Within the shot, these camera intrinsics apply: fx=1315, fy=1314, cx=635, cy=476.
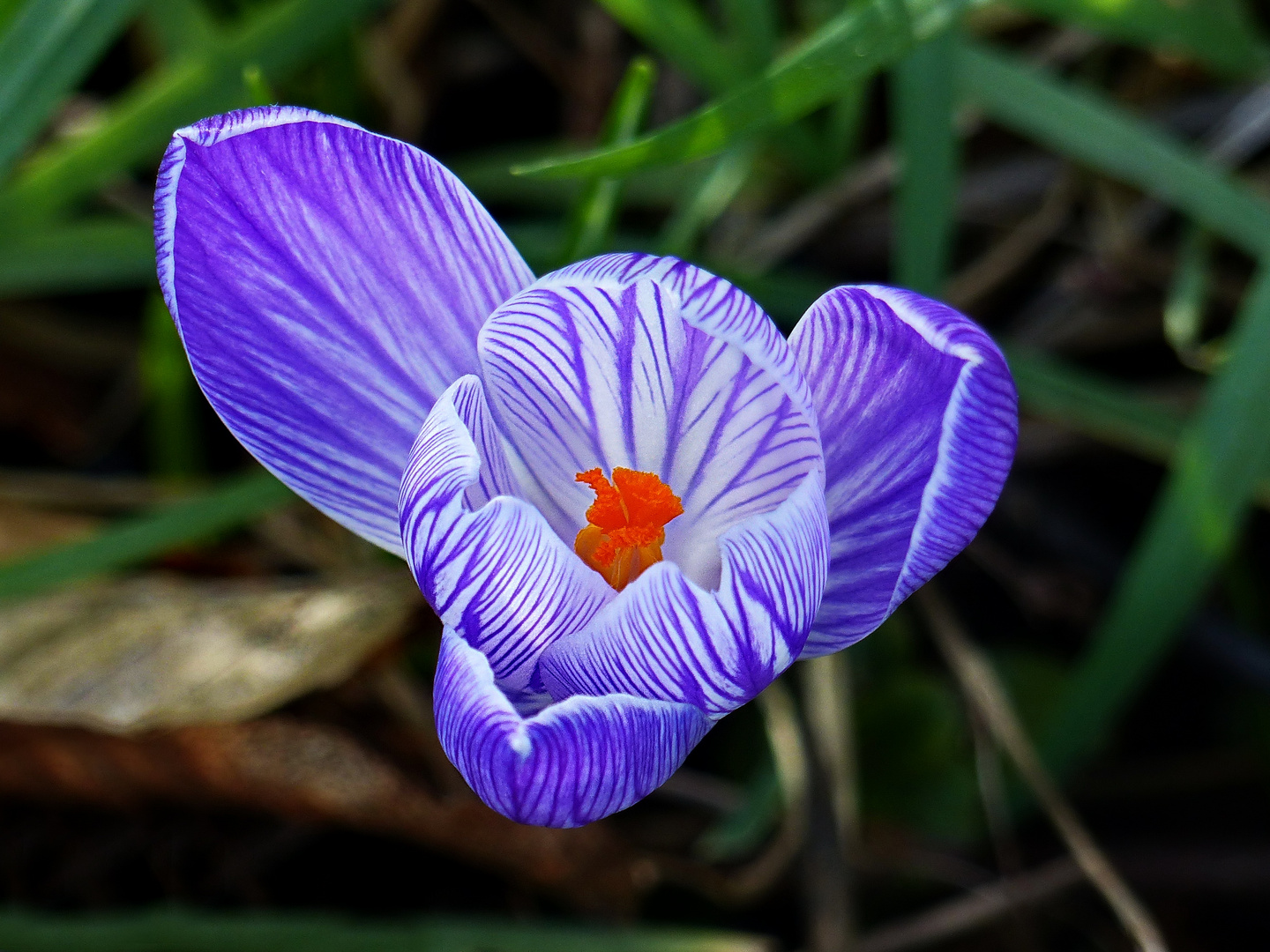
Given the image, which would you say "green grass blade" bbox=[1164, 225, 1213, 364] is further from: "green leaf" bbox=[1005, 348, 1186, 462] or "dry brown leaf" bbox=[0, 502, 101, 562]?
"dry brown leaf" bbox=[0, 502, 101, 562]

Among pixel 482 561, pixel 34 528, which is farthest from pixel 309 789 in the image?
pixel 482 561

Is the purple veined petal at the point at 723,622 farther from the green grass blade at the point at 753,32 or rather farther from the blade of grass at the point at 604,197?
the green grass blade at the point at 753,32

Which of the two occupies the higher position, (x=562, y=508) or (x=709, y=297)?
(x=709, y=297)

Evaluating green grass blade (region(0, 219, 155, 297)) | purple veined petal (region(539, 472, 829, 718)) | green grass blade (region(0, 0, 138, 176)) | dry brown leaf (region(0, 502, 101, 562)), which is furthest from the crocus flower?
dry brown leaf (region(0, 502, 101, 562))

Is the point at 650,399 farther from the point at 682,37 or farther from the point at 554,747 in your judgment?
the point at 682,37

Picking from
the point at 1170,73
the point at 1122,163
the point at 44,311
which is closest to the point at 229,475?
the point at 44,311

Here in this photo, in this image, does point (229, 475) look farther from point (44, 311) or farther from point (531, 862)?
point (531, 862)
